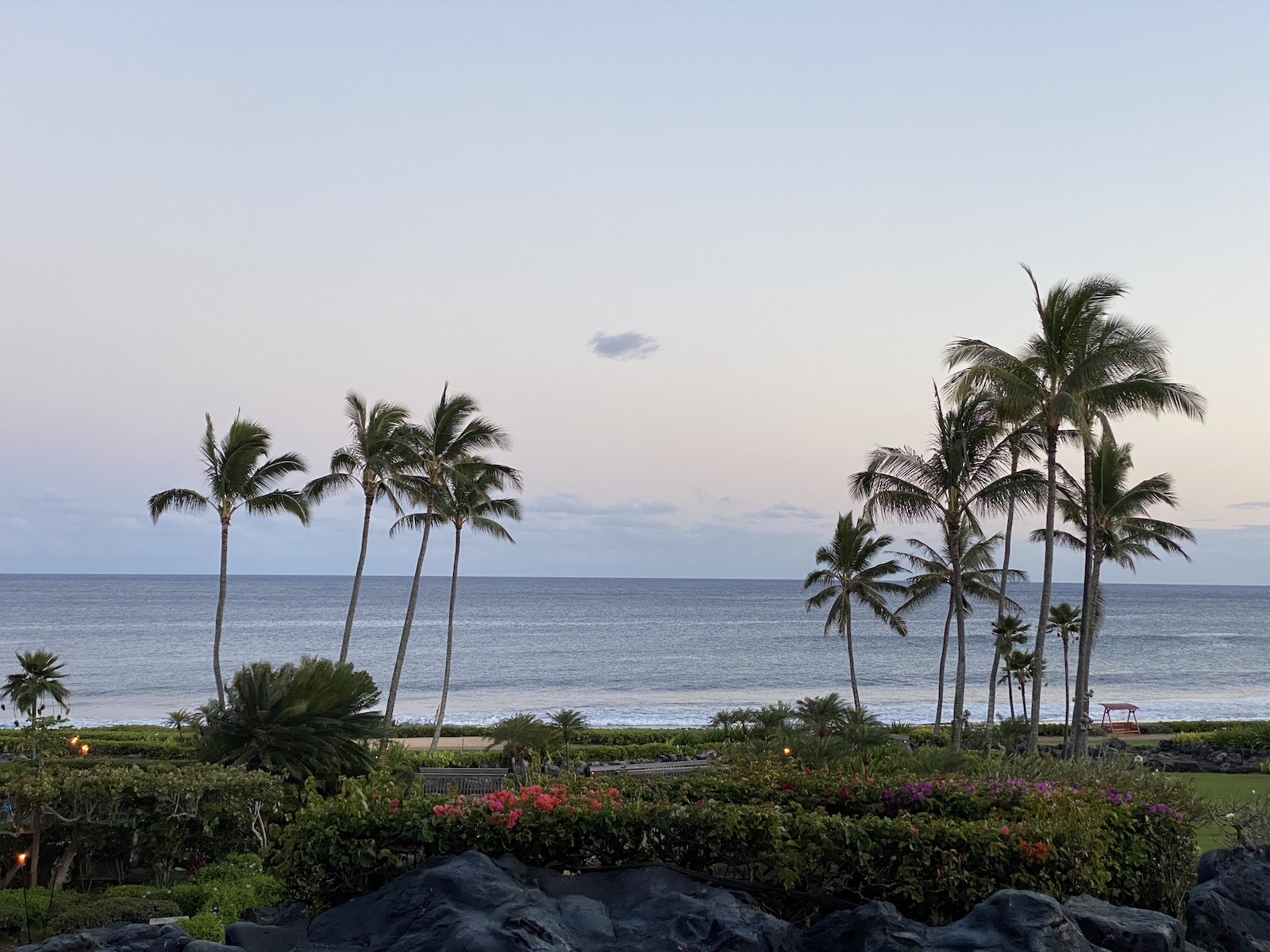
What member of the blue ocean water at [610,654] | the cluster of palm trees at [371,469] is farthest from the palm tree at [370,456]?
the blue ocean water at [610,654]

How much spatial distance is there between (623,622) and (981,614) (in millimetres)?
56158

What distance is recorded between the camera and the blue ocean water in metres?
53.3

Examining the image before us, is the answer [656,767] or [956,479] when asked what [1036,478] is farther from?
[656,767]

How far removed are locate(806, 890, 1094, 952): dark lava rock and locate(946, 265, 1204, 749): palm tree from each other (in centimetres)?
1366

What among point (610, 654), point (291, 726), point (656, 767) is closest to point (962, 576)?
point (656, 767)

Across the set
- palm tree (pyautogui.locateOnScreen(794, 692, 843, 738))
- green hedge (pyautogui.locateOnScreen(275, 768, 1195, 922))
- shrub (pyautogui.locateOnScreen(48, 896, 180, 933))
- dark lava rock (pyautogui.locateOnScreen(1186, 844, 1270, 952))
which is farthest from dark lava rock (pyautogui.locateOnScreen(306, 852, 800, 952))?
palm tree (pyautogui.locateOnScreen(794, 692, 843, 738))

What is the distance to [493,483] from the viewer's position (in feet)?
95.0

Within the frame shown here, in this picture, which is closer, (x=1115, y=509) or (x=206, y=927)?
(x=206, y=927)

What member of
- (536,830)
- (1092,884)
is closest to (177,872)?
(536,830)

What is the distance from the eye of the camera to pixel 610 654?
255 feet

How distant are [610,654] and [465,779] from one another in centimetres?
5701

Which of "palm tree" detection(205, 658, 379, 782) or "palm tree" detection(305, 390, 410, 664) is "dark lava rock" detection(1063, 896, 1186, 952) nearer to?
"palm tree" detection(205, 658, 379, 782)

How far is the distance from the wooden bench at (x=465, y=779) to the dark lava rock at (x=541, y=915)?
45.7 ft

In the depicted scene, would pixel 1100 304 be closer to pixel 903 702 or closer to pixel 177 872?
pixel 177 872
